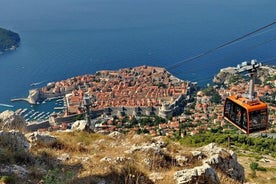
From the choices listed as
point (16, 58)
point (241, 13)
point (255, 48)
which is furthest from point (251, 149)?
point (241, 13)

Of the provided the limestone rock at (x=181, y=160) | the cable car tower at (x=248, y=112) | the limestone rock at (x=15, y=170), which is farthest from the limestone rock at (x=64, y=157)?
the cable car tower at (x=248, y=112)

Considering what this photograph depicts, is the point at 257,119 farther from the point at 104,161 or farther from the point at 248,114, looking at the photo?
the point at 104,161

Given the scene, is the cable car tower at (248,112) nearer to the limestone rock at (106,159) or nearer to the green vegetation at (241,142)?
the limestone rock at (106,159)

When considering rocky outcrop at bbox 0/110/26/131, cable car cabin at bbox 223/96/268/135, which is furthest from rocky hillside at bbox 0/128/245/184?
cable car cabin at bbox 223/96/268/135

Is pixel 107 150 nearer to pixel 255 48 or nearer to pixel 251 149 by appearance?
pixel 251 149

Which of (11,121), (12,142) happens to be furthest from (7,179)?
(11,121)

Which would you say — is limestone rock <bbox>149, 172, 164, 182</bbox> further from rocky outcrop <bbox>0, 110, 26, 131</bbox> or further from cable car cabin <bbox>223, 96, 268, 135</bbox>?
cable car cabin <bbox>223, 96, 268, 135</bbox>
